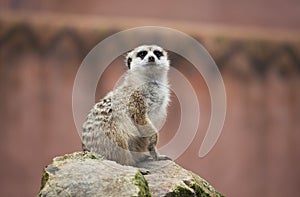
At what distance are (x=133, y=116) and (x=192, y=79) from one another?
11.9 ft

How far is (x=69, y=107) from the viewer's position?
7227 millimetres

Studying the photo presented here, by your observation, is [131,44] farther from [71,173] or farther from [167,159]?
[71,173]

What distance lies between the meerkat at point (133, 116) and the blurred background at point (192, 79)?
2889 mm

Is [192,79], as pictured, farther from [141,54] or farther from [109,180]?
[109,180]

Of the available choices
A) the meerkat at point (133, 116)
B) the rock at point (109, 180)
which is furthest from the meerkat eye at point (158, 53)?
the rock at point (109, 180)

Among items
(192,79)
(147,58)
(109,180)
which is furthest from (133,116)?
(192,79)

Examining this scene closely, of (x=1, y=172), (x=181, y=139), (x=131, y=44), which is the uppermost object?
(x=131, y=44)

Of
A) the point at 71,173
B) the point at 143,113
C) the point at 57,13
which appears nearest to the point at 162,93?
the point at 143,113

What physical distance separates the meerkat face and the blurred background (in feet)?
9.37

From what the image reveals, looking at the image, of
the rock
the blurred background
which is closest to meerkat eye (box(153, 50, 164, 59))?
the rock

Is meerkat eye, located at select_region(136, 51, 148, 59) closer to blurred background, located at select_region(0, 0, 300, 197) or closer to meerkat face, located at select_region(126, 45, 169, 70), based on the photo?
meerkat face, located at select_region(126, 45, 169, 70)

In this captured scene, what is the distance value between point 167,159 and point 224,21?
429 cm

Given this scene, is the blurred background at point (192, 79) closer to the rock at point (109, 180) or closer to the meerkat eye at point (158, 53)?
the meerkat eye at point (158, 53)

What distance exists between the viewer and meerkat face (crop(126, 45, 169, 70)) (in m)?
3.88
